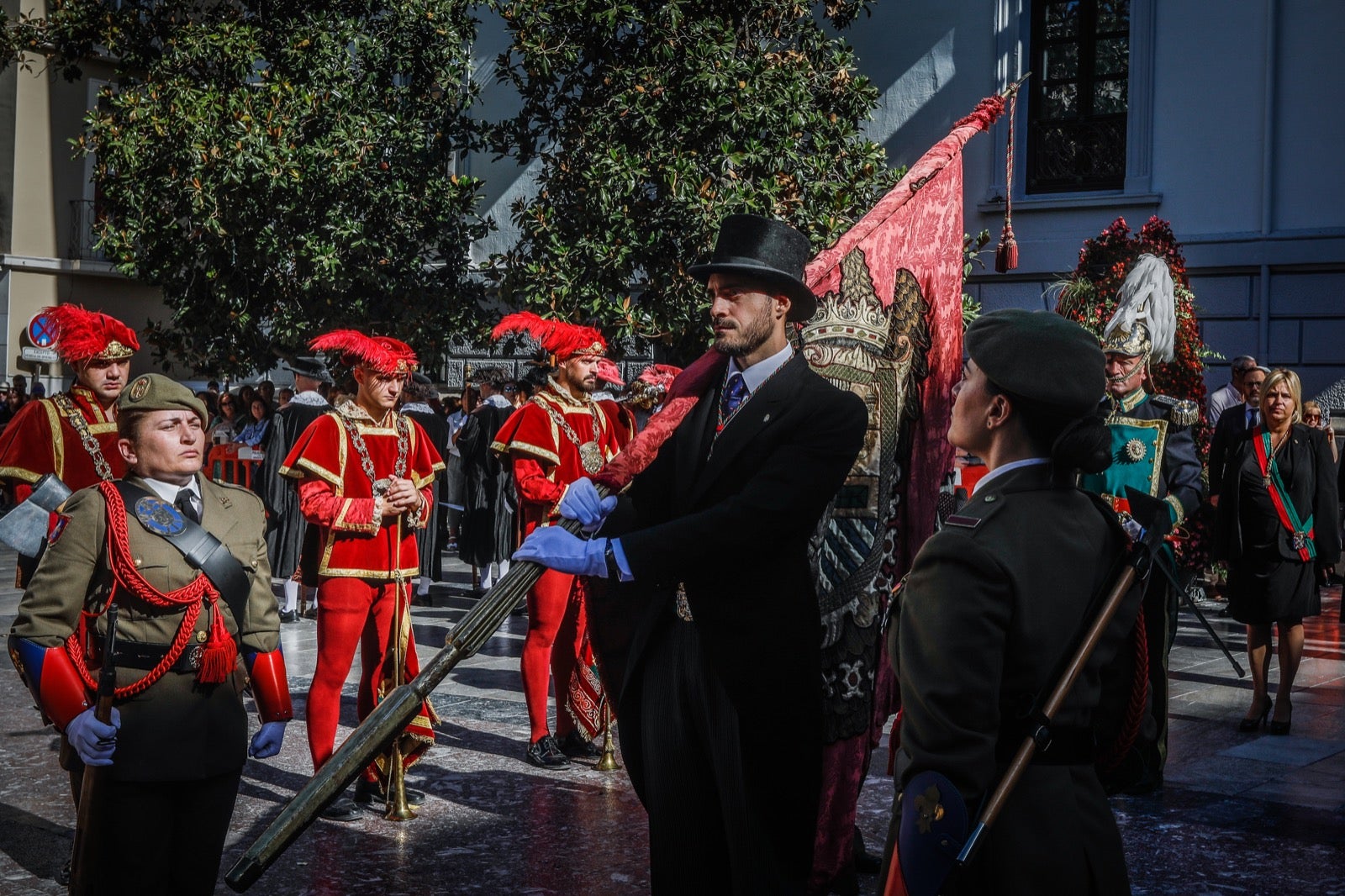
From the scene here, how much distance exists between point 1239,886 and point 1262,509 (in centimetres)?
345

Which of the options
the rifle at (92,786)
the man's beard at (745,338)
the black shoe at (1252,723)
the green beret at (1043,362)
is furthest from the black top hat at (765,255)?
the black shoe at (1252,723)

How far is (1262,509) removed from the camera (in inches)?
315

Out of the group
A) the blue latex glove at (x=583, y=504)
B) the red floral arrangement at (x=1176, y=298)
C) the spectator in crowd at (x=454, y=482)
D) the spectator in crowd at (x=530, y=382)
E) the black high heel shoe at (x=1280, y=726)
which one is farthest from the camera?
the spectator in crowd at (x=454, y=482)

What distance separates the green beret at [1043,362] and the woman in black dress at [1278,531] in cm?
567

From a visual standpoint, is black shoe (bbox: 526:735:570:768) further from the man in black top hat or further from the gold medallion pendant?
the man in black top hat

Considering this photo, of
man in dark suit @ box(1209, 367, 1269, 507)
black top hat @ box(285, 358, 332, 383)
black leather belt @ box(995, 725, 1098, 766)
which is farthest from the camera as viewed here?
black top hat @ box(285, 358, 332, 383)

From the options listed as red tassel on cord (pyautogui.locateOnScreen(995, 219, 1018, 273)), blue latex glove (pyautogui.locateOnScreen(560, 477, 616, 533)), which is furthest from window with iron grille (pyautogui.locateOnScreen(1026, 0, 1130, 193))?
blue latex glove (pyautogui.locateOnScreen(560, 477, 616, 533))

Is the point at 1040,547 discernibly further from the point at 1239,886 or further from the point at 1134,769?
the point at 1239,886

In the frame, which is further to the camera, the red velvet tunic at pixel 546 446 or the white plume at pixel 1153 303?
the white plume at pixel 1153 303

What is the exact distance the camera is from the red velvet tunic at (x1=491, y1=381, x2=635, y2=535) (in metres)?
6.98

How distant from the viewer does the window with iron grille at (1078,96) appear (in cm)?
1653

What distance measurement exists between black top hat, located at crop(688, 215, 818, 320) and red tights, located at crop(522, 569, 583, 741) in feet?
10.1

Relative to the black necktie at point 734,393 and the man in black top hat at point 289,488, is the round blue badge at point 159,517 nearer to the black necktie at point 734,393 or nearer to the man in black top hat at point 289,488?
the black necktie at point 734,393

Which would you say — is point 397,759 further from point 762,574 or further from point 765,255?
point 765,255
